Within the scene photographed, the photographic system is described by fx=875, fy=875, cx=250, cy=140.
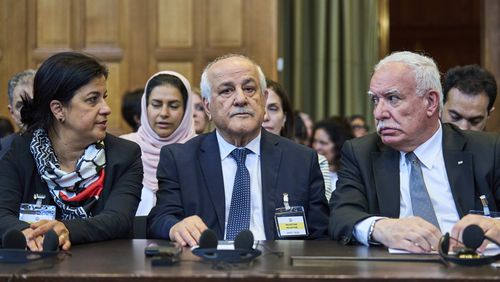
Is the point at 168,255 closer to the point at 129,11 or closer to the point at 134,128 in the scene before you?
the point at 134,128

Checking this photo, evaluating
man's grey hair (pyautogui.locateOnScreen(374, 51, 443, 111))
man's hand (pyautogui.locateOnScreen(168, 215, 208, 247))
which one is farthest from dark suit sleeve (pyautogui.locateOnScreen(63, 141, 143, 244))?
man's grey hair (pyautogui.locateOnScreen(374, 51, 443, 111))

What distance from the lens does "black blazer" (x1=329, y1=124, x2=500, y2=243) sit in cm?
351

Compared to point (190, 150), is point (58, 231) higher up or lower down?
lower down

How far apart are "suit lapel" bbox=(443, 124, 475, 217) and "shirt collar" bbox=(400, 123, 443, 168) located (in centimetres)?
4

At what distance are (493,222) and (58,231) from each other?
5.09 feet

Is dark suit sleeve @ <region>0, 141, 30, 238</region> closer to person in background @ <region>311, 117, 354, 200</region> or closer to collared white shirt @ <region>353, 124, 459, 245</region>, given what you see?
collared white shirt @ <region>353, 124, 459, 245</region>

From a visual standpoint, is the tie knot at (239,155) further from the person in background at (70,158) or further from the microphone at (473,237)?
the microphone at (473,237)

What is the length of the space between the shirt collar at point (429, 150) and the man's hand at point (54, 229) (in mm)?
1419

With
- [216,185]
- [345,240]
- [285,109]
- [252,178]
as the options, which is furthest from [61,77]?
[285,109]

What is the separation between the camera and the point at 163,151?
12.7ft

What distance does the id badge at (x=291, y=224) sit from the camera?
3.57m

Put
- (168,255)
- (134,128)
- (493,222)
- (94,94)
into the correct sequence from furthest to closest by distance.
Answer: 1. (134,128)
2. (94,94)
3. (493,222)
4. (168,255)

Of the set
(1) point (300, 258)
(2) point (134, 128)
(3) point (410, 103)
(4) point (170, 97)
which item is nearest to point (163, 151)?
(3) point (410, 103)

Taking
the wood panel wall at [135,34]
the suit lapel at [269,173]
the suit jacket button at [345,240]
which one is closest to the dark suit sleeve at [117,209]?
the suit lapel at [269,173]
